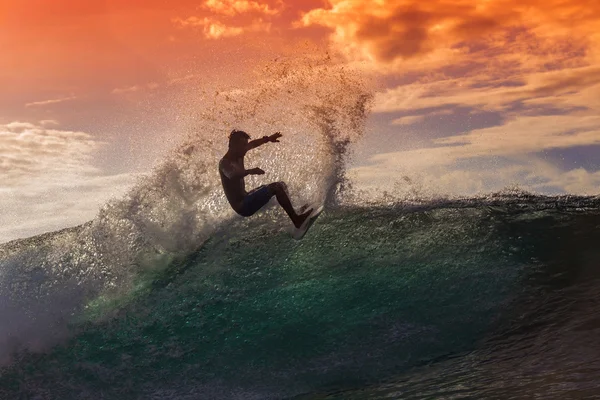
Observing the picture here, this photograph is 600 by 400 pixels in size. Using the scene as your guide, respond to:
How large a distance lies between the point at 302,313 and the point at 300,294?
310 millimetres

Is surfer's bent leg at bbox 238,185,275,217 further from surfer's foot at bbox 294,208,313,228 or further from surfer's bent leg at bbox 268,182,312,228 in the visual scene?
surfer's foot at bbox 294,208,313,228

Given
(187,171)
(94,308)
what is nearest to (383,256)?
(187,171)

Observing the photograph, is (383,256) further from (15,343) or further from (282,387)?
(15,343)

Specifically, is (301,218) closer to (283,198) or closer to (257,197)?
(283,198)

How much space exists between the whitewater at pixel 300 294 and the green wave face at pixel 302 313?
0.02 metres

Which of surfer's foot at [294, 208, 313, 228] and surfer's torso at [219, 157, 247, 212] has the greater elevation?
surfer's torso at [219, 157, 247, 212]

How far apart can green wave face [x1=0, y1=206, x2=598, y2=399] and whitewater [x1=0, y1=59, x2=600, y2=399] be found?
0.07 ft

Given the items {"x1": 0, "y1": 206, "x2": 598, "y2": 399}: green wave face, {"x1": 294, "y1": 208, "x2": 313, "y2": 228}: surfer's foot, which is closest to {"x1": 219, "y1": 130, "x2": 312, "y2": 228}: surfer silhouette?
{"x1": 294, "y1": 208, "x2": 313, "y2": 228}: surfer's foot

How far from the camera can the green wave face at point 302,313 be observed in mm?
6797

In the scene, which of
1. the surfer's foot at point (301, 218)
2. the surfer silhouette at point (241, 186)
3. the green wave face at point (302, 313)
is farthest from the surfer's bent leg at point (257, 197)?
the green wave face at point (302, 313)

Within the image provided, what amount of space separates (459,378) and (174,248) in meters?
4.41

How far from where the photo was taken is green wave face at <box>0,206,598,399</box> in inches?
268

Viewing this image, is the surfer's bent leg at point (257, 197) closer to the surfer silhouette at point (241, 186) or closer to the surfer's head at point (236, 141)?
the surfer silhouette at point (241, 186)

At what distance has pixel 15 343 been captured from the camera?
25.4 ft
